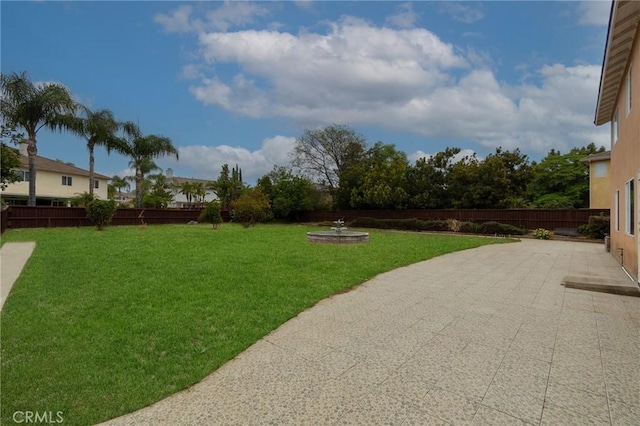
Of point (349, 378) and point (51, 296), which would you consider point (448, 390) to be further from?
point (51, 296)

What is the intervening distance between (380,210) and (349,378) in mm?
24968

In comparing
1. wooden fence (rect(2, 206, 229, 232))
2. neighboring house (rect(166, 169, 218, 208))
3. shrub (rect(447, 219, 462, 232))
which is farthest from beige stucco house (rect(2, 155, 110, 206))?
shrub (rect(447, 219, 462, 232))

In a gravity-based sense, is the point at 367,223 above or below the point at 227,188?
below

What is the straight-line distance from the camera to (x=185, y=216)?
88.3 feet

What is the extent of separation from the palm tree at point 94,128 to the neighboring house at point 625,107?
25.8 meters

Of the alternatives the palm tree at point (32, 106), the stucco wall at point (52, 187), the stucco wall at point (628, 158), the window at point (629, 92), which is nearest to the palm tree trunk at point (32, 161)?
the palm tree at point (32, 106)

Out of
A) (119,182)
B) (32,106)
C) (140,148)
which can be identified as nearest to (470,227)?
(140,148)

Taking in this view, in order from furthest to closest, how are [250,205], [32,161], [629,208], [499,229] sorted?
1. [250,205]
2. [499,229]
3. [32,161]
4. [629,208]

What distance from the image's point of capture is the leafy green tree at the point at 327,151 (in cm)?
3575

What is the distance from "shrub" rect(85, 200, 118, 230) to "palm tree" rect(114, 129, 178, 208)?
31.2ft

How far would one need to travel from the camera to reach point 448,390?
2684mm

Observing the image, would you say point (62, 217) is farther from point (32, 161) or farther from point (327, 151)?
point (327, 151)

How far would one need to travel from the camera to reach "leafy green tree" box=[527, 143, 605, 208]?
29750 millimetres

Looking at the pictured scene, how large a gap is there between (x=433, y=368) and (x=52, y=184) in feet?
121
